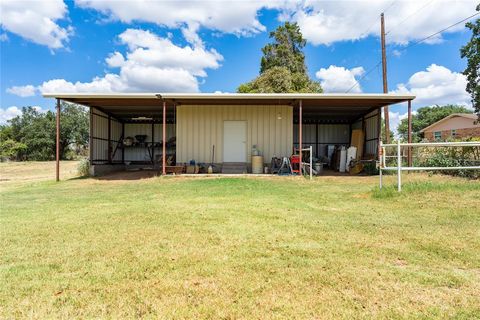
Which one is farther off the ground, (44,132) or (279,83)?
(279,83)

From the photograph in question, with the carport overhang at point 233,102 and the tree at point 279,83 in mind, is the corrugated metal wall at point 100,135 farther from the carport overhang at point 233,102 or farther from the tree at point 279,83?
the tree at point 279,83

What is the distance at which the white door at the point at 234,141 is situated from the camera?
12680 millimetres

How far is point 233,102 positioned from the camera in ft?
39.7

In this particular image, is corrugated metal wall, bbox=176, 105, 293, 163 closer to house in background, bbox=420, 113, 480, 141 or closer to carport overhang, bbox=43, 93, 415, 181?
carport overhang, bbox=43, 93, 415, 181

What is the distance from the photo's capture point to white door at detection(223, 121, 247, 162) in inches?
499

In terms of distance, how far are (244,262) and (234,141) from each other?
33.0 feet

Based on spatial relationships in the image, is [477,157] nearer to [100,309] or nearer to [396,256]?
[396,256]

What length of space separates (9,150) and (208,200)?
28.2 m

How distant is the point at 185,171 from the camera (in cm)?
1237

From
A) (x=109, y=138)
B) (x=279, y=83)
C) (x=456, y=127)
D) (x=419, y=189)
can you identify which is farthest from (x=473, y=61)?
(x=109, y=138)

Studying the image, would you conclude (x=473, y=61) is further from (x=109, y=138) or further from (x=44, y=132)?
(x=44, y=132)

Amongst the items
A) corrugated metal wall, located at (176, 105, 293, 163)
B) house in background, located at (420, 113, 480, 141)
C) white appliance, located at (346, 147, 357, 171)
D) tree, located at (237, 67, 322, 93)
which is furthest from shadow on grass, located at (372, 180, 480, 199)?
house in background, located at (420, 113, 480, 141)

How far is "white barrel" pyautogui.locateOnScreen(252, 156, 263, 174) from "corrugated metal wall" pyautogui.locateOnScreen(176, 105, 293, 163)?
557mm

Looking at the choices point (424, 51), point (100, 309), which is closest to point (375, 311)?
point (100, 309)
